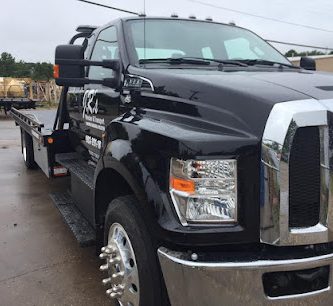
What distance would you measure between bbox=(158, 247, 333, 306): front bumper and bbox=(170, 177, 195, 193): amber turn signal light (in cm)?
34

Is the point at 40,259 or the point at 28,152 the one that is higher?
the point at 28,152

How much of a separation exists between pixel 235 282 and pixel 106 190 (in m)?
1.54

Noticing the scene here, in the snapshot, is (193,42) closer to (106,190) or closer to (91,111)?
(91,111)

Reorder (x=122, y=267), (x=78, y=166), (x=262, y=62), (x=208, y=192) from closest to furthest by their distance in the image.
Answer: (x=208, y=192), (x=122, y=267), (x=262, y=62), (x=78, y=166)

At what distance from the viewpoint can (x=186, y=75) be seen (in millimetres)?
2945

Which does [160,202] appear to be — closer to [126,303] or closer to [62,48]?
[126,303]

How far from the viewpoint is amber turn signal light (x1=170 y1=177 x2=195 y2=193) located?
2277 mm

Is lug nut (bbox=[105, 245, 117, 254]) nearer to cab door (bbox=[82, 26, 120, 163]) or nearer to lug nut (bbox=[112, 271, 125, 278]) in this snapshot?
lug nut (bbox=[112, 271, 125, 278])

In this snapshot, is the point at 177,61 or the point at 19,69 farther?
the point at 19,69

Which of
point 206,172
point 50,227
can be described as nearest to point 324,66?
point 50,227

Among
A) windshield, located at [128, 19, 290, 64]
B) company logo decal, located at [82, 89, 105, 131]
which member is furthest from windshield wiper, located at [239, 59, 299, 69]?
company logo decal, located at [82, 89, 105, 131]

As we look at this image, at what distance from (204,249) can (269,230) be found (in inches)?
13.5

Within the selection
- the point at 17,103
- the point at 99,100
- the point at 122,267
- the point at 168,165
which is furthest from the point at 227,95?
the point at 17,103

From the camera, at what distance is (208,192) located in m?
2.27
